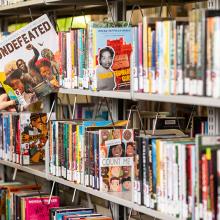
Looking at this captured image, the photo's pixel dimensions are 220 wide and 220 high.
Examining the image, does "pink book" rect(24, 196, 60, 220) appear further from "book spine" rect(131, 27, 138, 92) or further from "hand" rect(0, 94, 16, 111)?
"book spine" rect(131, 27, 138, 92)

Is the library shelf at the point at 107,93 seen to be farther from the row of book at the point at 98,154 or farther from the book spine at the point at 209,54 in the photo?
the book spine at the point at 209,54

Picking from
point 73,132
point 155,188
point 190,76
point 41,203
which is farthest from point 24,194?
point 190,76

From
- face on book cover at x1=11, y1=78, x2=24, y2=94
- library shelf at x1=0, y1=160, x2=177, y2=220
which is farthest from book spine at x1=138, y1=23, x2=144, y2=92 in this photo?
face on book cover at x1=11, y1=78, x2=24, y2=94

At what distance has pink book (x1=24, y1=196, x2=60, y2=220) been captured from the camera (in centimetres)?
385

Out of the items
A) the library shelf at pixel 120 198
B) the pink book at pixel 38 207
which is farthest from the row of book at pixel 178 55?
the pink book at pixel 38 207

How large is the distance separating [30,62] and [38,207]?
84 centimetres

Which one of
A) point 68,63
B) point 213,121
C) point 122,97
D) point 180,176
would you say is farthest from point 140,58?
point 68,63

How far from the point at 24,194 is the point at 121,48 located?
4.62 ft

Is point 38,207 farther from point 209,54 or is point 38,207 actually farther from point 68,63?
point 209,54

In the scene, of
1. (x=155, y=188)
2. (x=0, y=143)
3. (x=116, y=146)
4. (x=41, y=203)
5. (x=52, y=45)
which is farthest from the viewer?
(x=0, y=143)

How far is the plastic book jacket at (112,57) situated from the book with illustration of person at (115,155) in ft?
0.68

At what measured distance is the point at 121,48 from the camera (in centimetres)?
309

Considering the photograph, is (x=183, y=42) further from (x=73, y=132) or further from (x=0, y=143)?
(x=0, y=143)

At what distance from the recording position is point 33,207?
3.90 m
